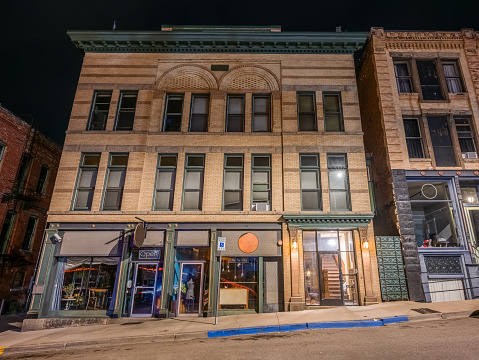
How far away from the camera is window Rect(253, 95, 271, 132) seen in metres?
14.6

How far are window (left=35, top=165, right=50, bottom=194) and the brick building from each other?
888 centimetres

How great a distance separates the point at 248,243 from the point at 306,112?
7.30 m

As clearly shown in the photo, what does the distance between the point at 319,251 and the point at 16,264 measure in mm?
18402

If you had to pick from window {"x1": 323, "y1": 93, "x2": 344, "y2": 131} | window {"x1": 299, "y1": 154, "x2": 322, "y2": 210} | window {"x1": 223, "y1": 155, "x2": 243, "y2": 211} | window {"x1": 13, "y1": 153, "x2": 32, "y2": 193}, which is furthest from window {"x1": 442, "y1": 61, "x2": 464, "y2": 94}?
window {"x1": 13, "y1": 153, "x2": 32, "y2": 193}

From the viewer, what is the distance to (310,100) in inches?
589

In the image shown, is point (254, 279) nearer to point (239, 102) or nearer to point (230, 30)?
point (239, 102)

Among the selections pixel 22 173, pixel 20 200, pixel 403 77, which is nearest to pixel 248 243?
pixel 403 77

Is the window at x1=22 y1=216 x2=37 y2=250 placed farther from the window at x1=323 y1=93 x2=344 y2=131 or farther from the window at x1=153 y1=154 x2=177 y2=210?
the window at x1=323 y1=93 x2=344 y2=131

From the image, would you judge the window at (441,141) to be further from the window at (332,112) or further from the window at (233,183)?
the window at (233,183)

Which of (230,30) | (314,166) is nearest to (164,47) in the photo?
(230,30)

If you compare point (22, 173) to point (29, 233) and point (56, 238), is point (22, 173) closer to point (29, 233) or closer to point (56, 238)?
point (29, 233)

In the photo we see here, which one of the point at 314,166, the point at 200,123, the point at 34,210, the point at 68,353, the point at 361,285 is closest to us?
the point at 68,353

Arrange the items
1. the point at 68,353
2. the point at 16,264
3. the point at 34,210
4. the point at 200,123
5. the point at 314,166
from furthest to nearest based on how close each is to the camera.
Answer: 1. the point at 34,210
2. the point at 16,264
3. the point at 200,123
4. the point at 314,166
5. the point at 68,353

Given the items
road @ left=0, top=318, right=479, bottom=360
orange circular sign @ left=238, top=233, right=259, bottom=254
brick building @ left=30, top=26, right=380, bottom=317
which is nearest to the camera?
road @ left=0, top=318, right=479, bottom=360
